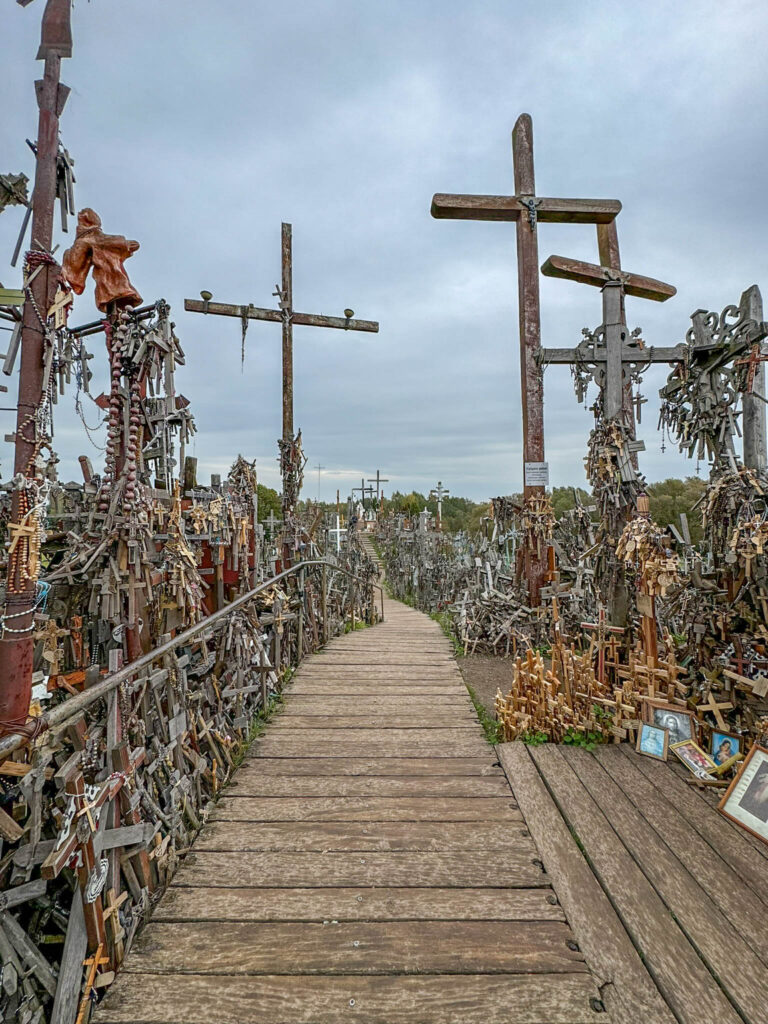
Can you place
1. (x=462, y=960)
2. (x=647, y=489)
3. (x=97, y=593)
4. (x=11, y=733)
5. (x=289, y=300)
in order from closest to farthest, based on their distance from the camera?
(x=11, y=733) < (x=462, y=960) < (x=97, y=593) < (x=647, y=489) < (x=289, y=300)

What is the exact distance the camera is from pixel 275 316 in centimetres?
815

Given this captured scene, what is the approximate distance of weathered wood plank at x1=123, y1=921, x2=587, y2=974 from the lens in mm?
2098

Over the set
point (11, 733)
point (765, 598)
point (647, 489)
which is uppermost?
point (647, 489)

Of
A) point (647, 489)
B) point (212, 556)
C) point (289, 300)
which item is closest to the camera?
point (212, 556)

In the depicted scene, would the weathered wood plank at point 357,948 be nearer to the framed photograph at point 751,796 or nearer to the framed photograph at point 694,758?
the framed photograph at point 751,796

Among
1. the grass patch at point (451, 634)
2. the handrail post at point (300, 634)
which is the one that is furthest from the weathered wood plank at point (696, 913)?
the grass patch at point (451, 634)

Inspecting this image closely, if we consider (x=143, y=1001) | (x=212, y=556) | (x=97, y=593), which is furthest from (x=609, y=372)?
(x=143, y=1001)

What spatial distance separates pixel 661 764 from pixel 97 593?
12.8 feet

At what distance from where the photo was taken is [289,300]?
8.22 m

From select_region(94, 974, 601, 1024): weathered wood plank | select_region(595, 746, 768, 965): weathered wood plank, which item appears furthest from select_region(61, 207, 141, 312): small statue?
select_region(595, 746, 768, 965): weathered wood plank

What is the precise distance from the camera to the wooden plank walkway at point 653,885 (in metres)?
1.98

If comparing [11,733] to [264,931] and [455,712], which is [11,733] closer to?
[264,931]

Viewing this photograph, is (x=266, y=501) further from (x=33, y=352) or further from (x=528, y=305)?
(x=33, y=352)

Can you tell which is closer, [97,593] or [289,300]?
[97,593]
